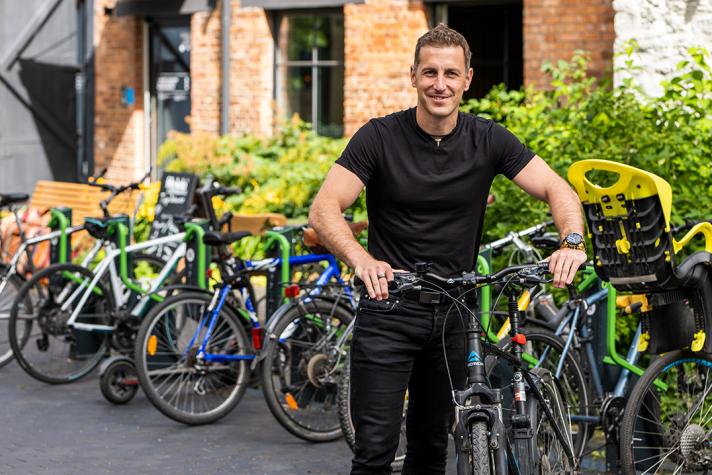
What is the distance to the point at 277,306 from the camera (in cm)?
816

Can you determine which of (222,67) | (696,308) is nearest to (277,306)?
(696,308)

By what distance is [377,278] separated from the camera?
4172mm

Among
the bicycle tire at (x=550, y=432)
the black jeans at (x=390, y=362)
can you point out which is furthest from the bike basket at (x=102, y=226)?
the bicycle tire at (x=550, y=432)

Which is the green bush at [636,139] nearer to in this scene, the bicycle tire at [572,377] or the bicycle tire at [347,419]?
the bicycle tire at [572,377]

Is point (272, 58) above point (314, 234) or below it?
above

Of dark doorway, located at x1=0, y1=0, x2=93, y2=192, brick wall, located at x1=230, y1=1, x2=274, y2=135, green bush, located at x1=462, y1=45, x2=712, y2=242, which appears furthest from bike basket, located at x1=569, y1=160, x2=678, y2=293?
dark doorway, located at x1=0, y1=0, x2=93, y2=192

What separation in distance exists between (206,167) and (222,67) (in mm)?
1435

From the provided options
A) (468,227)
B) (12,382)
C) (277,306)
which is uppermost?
(468,227)

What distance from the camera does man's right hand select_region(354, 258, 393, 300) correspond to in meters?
4.17

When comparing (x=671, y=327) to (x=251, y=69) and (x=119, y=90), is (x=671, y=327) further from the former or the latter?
(x=119, y=90)

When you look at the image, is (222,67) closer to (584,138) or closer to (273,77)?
(273,77)

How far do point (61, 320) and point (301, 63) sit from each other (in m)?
6.27

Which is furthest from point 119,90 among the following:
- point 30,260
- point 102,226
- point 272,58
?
point 102,226

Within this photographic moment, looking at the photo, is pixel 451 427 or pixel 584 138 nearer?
pixel 451 427
